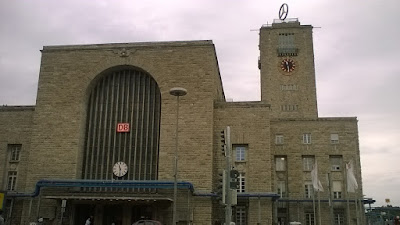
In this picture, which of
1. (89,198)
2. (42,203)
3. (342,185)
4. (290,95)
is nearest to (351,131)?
(342,185)

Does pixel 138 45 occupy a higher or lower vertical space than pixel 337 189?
higher

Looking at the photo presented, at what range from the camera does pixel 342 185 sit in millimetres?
40344

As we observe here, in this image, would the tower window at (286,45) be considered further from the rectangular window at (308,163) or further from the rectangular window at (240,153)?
the rectangular window at (240,153)

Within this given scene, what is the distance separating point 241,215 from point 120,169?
963 cm

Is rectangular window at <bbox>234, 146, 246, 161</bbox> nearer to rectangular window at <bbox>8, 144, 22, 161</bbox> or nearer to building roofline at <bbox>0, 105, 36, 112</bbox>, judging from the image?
building roofline at <bbox>0, 105, 36, 112</bbox>

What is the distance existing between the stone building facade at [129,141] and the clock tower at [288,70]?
75.8 feet

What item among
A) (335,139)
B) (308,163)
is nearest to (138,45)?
(308,163)

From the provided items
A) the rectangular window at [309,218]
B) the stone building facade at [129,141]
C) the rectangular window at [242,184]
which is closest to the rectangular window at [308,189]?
the rectangular window at [309,218]

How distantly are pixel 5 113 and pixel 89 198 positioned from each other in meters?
12.7

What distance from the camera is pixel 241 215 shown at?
3278 cm

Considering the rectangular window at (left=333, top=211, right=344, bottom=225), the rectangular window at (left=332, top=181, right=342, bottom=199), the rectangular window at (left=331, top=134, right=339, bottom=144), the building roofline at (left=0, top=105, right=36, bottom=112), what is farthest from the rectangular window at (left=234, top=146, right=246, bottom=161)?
the building roofline at (left=0, top=105, right=36, bottom=112)

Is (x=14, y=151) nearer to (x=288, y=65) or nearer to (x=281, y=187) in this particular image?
(x=281, y=187)

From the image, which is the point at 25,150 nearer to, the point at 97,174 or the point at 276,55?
the point at 97,174

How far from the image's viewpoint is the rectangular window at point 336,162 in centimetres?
4047
